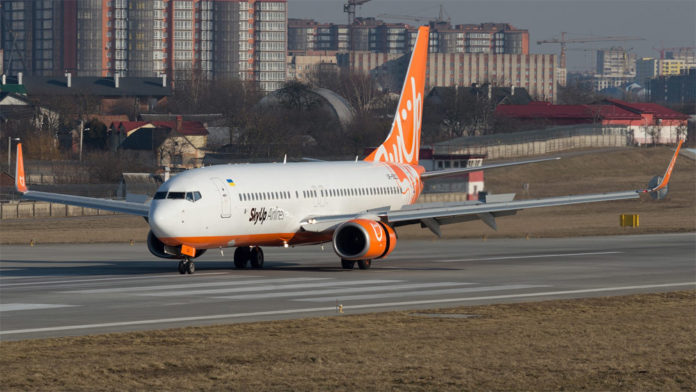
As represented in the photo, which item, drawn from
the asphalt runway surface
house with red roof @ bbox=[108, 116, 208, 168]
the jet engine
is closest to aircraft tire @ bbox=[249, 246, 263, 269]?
the asphalt runway surface

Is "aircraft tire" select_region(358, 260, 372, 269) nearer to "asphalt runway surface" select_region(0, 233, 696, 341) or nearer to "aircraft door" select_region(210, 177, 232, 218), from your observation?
"asphalt runway surface" select_region(0, 233, 696, 341)

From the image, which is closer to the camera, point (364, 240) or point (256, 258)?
point (364, 240)

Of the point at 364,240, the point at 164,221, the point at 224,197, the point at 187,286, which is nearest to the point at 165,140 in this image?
the point at 364,240

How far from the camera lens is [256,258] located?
4981cm

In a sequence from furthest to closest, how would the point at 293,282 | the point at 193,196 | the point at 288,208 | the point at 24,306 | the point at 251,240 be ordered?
the point at 288,208
the point at 251,240
the point at 193,196
the point at 293,282
the point at 24,306

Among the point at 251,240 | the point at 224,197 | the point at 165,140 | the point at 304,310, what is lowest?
the point at 304,310

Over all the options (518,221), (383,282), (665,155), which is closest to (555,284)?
(383,282)

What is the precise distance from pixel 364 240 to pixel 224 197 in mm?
5909

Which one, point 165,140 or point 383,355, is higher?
point 165,140

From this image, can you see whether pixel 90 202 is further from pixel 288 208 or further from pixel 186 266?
pixel 288 208

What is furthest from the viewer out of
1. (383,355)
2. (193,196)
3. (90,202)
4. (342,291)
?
(90,202)

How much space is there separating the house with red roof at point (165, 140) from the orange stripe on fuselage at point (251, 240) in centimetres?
10273

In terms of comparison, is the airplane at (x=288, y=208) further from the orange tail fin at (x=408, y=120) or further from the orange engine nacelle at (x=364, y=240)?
Answer: the orange tail fin at (x=408, y=120)

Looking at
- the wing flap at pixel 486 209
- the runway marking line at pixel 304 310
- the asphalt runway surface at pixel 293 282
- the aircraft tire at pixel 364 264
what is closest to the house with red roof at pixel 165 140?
the asphalt runway surface at pixel 293 282
